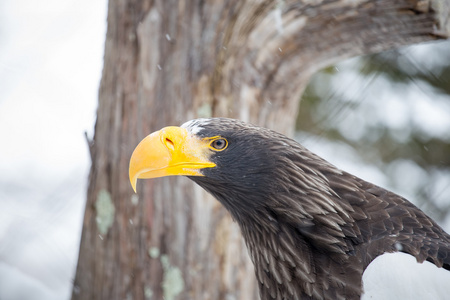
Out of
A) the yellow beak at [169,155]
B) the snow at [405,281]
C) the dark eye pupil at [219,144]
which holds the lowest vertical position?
the snow at [405,281]

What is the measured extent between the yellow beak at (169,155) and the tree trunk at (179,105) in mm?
740

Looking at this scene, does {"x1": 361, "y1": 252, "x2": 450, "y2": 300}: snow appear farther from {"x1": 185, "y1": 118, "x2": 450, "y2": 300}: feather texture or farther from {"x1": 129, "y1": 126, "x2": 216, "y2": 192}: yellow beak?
{"x1": 129, "y1": 126, "x2": 216, "y2": 192}: yellow beak

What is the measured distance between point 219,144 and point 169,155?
227 millimetres

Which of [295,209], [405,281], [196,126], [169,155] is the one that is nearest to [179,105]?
[196,126]

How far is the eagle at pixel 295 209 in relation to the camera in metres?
1.83

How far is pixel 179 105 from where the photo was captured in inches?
107

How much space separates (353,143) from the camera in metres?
5.23

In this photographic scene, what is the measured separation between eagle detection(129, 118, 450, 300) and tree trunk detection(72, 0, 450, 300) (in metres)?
0.64

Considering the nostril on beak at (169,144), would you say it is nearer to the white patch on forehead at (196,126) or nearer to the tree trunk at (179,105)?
the white patch on forehead at (196,126)

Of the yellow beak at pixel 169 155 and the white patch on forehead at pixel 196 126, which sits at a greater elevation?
the white patch on forehead at pixel 196 126

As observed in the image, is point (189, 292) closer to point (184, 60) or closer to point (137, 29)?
point (184, 60)

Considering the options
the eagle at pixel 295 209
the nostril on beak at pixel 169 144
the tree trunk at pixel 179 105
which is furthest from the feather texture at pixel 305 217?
the tree trunk at pixel 179 105

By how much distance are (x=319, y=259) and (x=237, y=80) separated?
1.27 meters

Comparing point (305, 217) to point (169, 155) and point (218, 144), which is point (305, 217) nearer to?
point (218, 144)
